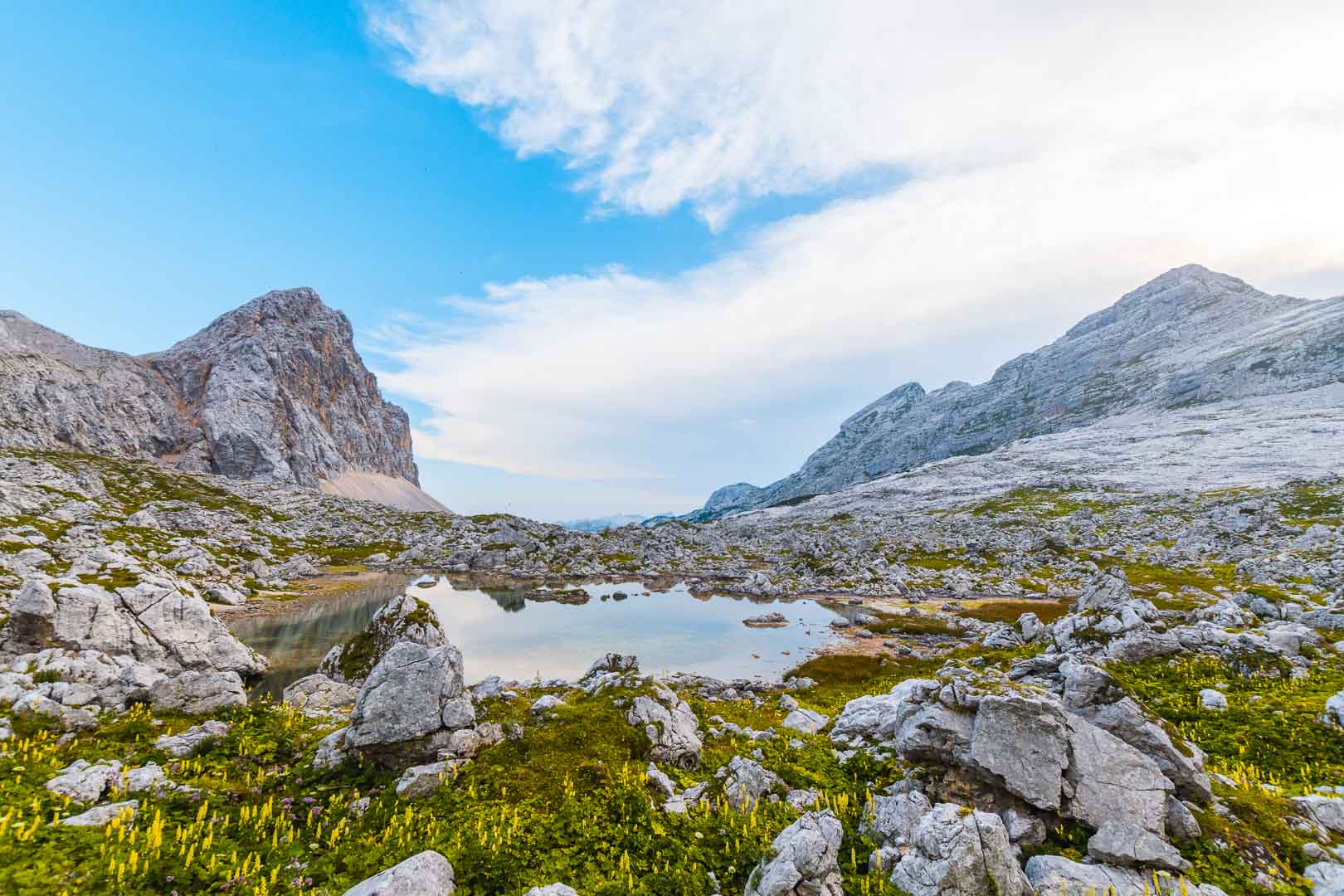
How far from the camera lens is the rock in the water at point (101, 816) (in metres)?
10.8

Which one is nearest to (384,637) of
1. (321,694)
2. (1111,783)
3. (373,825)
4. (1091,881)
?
(321,694)

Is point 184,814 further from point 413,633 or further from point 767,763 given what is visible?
point 413,633

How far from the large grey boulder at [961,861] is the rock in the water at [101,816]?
16678mm

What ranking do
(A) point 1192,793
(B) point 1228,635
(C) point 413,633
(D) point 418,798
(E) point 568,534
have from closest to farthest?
(A) point 1192,793 < (D) point 418,798 < (B) point 1228,635 < (C) point 413,633 < (E) point 568,534

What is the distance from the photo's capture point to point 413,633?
3020 cm

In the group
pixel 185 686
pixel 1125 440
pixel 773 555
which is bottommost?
pixel 773 555

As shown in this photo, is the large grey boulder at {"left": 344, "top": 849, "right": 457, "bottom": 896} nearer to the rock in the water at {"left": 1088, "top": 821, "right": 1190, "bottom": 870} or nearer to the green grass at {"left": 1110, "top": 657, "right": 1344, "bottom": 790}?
the rock in the water at {"left": 1088, "top": 821, "right": 1190, "bottom": 870}

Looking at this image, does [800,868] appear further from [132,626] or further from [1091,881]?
[132,626]

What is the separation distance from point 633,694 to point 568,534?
118625 millimetres

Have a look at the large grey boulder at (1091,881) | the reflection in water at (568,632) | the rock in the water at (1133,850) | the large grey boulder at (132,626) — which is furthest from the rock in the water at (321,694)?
the rock in the water at (1133,850)

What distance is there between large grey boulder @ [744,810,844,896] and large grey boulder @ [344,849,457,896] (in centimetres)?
610

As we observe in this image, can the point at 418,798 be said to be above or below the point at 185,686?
below

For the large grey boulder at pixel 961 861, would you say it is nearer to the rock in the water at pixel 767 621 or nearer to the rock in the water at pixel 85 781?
the rock in the water at pixel 85 781

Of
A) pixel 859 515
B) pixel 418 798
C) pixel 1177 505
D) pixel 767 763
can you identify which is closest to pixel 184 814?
pixel 418 798
